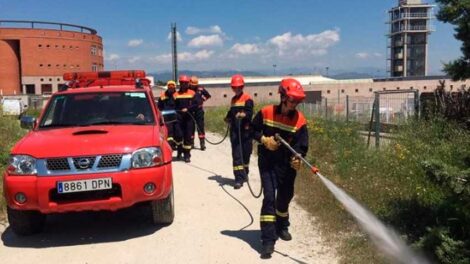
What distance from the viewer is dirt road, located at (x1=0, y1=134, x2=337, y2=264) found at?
542 cm

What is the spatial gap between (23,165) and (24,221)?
0.86 metres

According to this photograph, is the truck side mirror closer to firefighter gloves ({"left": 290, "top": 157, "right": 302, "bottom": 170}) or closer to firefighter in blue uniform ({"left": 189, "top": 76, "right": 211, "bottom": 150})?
firefighter gloves ({"left": 290, "top": 157, "right": 302, "bottom": 170})

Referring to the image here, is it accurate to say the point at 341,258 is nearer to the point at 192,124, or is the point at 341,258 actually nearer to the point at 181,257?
the point at 181,257

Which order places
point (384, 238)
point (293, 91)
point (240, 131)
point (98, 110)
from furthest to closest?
point (240, 131) → point (98, 110) → point (293, 91) → point (384, 238)

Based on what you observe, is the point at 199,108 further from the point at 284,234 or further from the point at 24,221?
the point at 284,234

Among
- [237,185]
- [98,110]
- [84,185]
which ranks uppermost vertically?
[98,110]

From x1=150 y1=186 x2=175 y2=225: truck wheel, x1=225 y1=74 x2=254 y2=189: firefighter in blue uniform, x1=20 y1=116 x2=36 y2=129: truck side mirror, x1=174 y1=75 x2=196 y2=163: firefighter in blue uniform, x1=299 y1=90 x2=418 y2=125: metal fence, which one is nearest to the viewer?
x1=150 y1=186 x2=175 y2=225: truck wheel

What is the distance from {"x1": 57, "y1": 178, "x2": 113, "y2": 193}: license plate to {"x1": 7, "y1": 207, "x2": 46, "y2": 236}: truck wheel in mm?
886

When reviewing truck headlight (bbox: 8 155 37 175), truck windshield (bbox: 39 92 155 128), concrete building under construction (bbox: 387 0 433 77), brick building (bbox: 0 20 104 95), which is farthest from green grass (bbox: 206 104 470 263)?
concrete building under construction (bbox: 387 0 433 77)

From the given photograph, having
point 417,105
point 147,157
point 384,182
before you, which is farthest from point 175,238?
point 417,105

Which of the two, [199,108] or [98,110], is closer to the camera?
[98,110]

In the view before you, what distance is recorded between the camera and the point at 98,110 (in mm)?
6883

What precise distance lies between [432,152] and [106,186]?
5.20 meters

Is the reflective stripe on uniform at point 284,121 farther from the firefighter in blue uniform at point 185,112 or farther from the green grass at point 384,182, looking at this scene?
the firefighter in blue uniform at point 185,112
